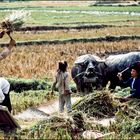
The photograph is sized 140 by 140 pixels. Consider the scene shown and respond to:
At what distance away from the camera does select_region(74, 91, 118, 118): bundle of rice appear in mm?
8828

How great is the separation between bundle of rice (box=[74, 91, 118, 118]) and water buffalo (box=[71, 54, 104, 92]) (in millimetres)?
2764

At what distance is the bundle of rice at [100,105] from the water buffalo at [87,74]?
2764mm

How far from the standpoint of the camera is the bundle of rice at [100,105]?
8828 mm

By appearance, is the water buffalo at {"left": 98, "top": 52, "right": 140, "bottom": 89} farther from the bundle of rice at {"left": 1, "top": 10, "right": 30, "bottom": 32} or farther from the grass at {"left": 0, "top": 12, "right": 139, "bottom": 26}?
the grass at {"left": 0, "top": 12, "right": 139, "bottom": 26}

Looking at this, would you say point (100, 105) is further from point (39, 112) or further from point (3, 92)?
point (3, 92)

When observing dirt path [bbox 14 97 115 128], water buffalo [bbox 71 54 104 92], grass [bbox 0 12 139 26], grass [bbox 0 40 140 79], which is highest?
grass [bbox 0 12 139 26]

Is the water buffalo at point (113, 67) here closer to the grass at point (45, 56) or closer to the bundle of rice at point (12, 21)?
the grass at point (45, 56)

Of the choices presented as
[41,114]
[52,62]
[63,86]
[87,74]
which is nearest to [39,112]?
[41,114]

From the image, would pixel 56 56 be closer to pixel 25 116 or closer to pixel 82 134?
pixel 25 116

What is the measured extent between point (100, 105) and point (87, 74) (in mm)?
2863

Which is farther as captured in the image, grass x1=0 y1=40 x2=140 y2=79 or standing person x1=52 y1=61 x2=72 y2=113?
grass x1=0 y1=40 x2=140 y2=79

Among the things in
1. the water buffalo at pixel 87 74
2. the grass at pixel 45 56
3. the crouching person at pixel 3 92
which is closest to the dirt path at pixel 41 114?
the crouching person at pixel 3 92

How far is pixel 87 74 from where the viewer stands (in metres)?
11.8

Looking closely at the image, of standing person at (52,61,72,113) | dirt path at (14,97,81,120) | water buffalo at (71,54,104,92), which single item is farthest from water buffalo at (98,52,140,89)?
standing person at (52,61,72,113)
